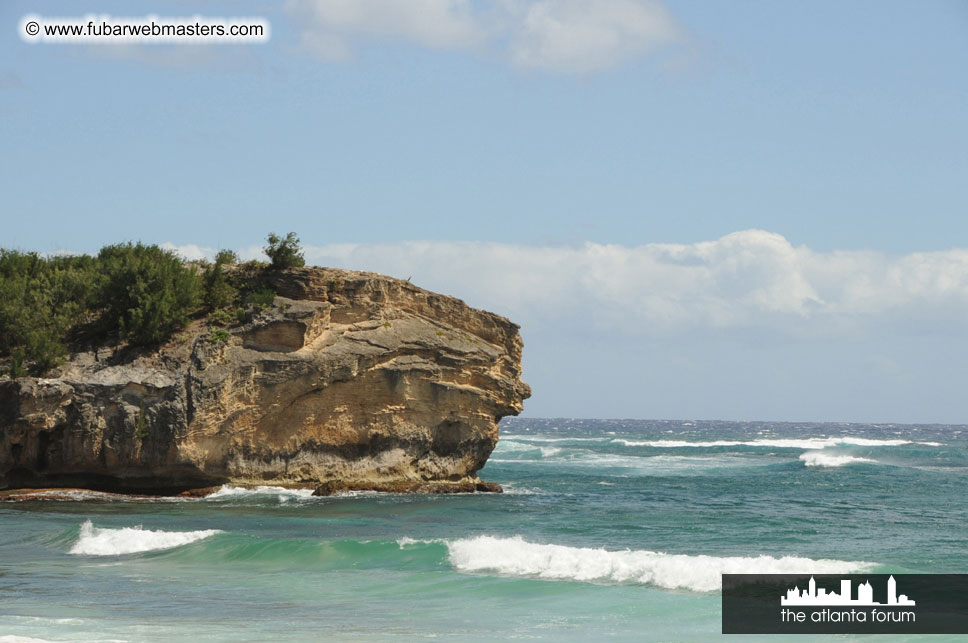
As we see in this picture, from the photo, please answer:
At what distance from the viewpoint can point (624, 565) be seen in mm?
18547

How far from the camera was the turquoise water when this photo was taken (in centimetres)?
1452

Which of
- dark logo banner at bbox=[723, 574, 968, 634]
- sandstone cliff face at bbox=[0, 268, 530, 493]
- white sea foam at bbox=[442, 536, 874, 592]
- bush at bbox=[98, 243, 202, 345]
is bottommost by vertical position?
dark logo banner at bbox=[723, 574, 968, 634]

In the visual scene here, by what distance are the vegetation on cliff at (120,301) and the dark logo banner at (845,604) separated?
17115mm

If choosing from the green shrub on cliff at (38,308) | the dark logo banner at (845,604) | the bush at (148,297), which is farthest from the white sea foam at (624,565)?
the green shrub on cliff at (38,308)

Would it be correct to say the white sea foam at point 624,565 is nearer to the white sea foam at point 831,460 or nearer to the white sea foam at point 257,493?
the white sea foam at point 257,493

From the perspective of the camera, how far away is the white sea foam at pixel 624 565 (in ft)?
58.0

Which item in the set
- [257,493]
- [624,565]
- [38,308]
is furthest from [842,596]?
[38,308]

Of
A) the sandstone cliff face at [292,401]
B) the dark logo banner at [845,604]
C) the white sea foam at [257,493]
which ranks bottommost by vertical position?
the dark logo banner at [845,604]

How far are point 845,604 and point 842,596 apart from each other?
109cm

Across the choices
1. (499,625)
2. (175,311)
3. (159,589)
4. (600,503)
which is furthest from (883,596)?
(175,311)

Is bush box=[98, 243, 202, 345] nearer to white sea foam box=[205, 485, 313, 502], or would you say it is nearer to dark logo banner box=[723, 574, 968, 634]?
white sea foam box=[205, 485, 313, 502]

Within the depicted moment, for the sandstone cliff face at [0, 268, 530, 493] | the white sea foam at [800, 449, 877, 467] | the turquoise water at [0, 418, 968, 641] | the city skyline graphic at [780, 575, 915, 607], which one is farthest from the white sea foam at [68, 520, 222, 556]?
the white sea foam at [800, 449, 877, 467]

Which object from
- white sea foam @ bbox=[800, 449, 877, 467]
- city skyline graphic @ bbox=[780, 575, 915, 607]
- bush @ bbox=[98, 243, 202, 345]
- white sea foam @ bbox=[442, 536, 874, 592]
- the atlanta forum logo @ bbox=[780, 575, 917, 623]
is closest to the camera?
the atlanta forum logo @ bbox=[780, 575, 917, 623]

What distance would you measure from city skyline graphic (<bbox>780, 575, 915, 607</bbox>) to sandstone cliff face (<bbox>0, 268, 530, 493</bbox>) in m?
15.2
